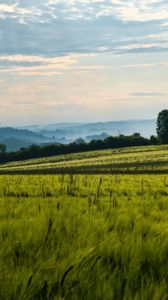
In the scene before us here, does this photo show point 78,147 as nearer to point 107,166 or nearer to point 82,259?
point 107,166

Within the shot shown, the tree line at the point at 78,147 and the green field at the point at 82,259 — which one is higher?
the tree line at the point at 78,147

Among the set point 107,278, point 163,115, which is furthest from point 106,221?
point 163,115

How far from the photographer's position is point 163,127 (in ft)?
559

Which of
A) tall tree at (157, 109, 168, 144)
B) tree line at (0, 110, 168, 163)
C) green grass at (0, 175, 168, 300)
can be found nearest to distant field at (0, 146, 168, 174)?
green grass at (0, 175, 168, 300)

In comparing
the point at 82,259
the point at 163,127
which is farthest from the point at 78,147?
the point at 82,259

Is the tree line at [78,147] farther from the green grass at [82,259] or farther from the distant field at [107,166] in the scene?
the green grass at [82,259]

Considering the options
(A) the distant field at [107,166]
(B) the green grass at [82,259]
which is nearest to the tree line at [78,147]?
(A) the distant field at [107,166]

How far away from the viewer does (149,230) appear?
5875mm

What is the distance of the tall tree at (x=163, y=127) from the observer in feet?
537

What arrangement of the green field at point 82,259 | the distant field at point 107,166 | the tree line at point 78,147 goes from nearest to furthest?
the green field at point 82,259, the distant field at point 107,166, the tree line at point 78,147

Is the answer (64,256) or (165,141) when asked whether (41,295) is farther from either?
(165,141)

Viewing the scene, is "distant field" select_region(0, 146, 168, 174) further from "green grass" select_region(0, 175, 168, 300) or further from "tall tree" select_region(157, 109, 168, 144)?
"tall tree" select_region(157, 109, 168, 144)

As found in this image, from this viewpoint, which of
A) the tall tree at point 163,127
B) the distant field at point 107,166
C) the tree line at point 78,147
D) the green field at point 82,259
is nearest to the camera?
the green field at point 82,259

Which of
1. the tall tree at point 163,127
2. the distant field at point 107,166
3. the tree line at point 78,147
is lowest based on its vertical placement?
the distant field at point 107,166
